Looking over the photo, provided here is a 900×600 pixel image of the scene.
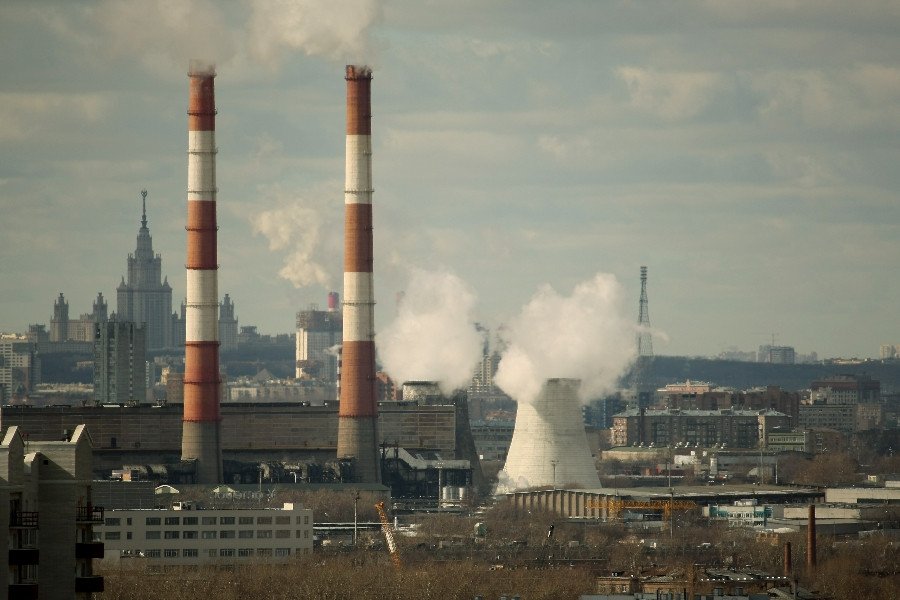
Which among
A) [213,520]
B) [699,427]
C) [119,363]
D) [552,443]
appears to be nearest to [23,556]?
[213,520]

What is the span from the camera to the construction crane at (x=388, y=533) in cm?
6376

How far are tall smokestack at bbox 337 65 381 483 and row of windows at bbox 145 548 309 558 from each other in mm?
15129

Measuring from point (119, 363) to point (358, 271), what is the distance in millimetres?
77347

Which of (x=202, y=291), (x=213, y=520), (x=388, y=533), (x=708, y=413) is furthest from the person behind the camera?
(x=708, y=413)

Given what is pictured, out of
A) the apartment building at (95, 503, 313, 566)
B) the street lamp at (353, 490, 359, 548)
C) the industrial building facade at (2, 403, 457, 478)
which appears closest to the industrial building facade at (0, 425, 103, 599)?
Answer: the apartment building at (95, 503, 313, 566)

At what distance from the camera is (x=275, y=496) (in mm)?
79938

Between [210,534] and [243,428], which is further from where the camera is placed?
[243,428]

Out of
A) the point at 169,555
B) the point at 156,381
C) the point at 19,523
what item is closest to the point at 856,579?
the point at 169,555

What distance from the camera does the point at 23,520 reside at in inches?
1088

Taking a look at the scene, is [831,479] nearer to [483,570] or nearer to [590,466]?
[590,466]

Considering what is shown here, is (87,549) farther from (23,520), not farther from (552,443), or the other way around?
(552,443)

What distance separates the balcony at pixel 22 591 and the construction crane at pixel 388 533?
1337 inches

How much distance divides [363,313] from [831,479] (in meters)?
28.9

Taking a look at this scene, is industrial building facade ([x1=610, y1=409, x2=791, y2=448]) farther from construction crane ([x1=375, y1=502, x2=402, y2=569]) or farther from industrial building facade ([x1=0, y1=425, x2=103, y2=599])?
industrial building facade ([x1=0, y1=425, x2=103, y2=599])
